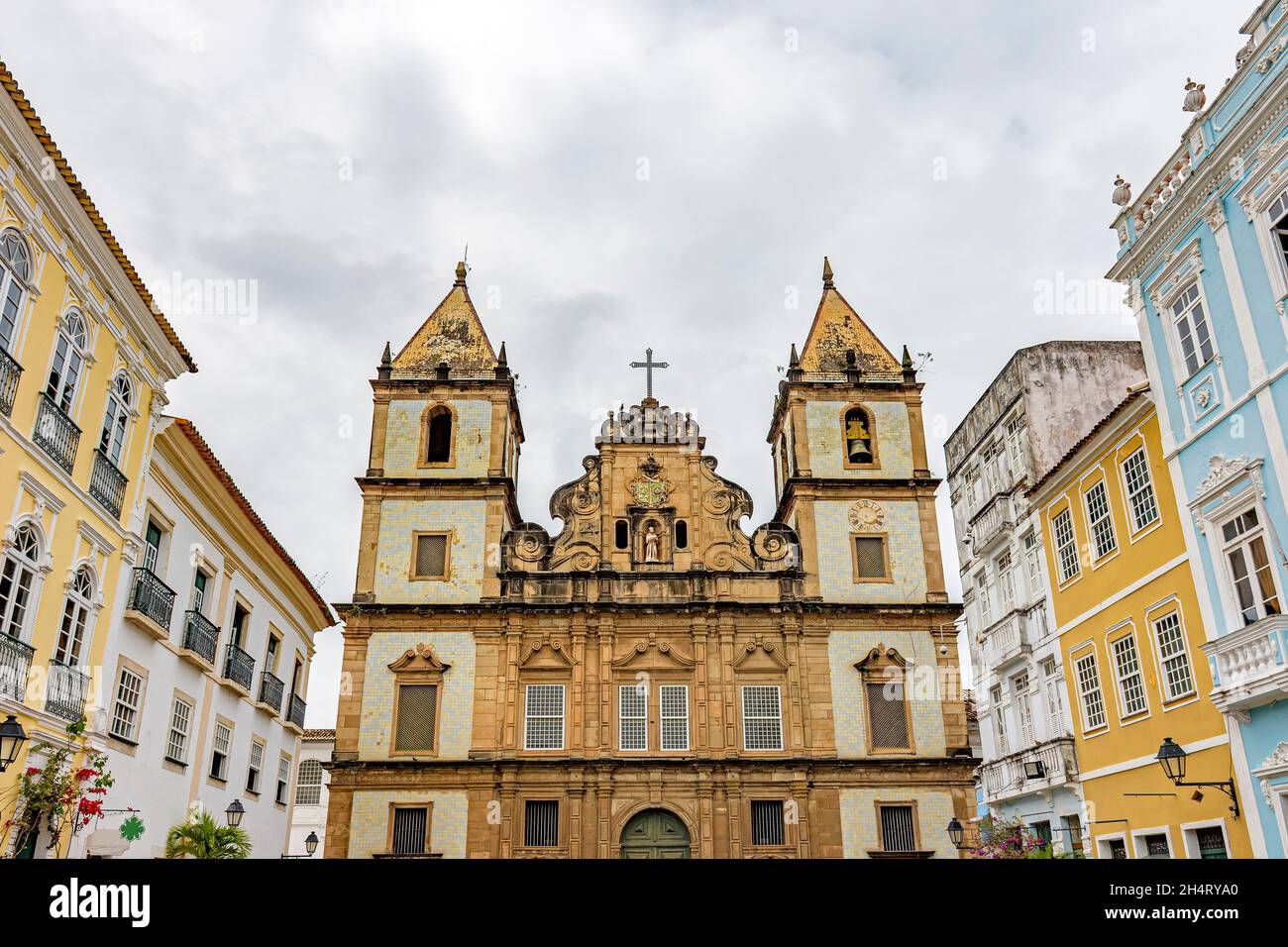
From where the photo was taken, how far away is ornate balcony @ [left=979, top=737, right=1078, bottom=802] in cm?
2164

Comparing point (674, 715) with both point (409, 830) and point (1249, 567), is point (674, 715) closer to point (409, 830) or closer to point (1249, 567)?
point (409, 830)

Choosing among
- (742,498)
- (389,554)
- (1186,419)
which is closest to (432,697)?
(389,554)

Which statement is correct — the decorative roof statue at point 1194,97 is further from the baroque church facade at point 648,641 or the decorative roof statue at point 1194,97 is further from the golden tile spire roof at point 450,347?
the golden tile spire roof at point 450,347

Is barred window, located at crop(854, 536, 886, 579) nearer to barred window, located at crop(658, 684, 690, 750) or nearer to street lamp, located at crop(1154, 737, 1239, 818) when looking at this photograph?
barred window, located at crop(658, 684, 690, 750)

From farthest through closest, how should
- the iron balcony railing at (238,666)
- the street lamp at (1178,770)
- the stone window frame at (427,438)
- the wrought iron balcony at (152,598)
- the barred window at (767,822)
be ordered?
the stone window frame at (427,438) < the barred window at (767,822) < the iron balcony railing at (238,666) < the wrought iron balcony at (152,598) < the street lamp at (1178,770)

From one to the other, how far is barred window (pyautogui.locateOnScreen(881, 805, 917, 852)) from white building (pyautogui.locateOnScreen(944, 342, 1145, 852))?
7.39 feet

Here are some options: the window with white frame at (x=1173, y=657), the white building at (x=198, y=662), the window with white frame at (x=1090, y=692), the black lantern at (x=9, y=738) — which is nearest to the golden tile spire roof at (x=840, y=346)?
the window with white frame at (x=1090, y=692)

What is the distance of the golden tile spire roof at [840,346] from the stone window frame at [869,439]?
1.28 metres

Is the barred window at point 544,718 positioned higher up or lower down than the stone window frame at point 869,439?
lower down

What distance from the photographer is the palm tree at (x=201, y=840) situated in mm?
17906

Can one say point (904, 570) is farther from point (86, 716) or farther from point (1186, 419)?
point (86, 716)

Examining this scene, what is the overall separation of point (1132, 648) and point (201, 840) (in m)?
17.6

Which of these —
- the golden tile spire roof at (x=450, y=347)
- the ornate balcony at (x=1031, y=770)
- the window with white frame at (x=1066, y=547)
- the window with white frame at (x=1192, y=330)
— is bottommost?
the ornate balcony at (x=1031, y=770)
